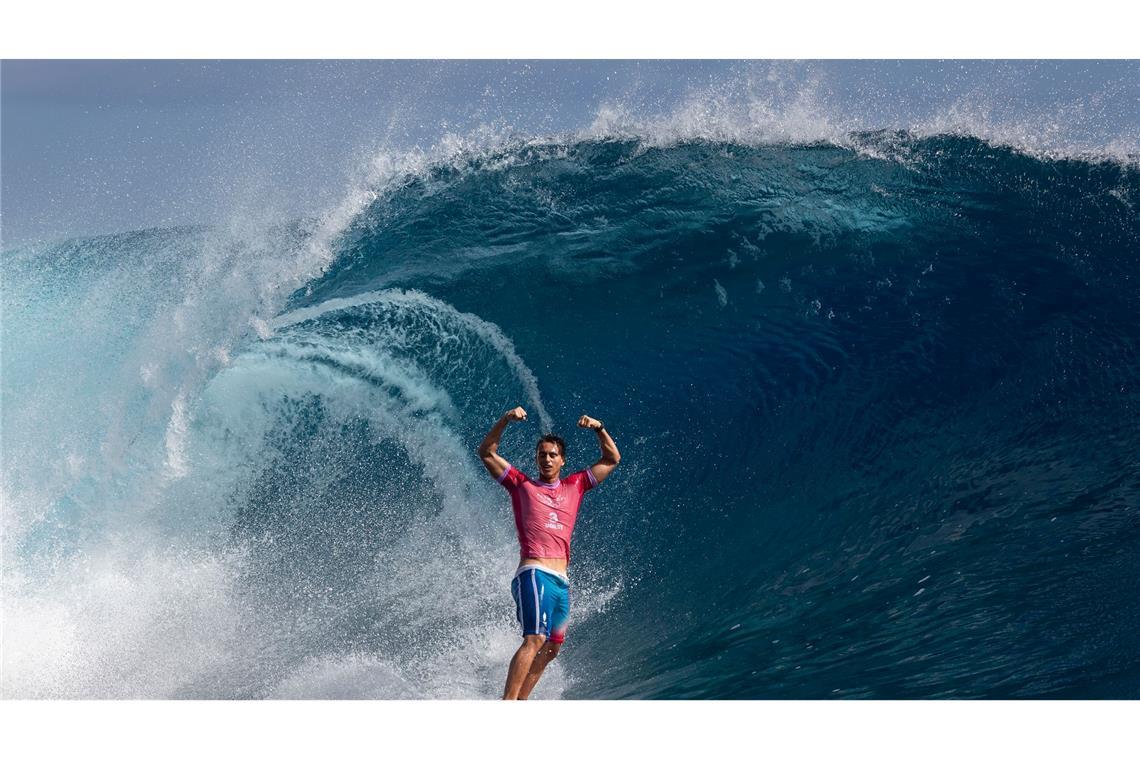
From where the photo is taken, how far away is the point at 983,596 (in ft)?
16.6

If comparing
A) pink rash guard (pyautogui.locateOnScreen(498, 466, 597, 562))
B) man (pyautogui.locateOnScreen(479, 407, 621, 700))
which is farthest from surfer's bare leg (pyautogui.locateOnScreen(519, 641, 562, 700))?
pink rash guard (pyautogui.locateOnScreen(498, 466, 597, 562))

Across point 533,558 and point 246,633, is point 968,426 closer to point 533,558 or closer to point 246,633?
point 533,558

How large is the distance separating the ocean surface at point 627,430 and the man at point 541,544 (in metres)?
0.84

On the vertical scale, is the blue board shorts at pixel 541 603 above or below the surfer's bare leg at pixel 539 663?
above

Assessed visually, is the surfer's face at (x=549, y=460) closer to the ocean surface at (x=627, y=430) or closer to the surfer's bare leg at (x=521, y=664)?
the surfer's bare leg at (x=521, y=664)

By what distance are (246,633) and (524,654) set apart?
256cm

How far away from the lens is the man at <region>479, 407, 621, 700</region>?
4164 millimetres

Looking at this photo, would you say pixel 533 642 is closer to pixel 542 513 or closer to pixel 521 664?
pixel 521 664

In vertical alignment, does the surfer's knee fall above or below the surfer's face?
below

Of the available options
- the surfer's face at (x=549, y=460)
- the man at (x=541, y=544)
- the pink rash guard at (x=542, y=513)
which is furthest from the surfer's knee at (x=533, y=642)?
the surfer's face at (x=549, y=460)

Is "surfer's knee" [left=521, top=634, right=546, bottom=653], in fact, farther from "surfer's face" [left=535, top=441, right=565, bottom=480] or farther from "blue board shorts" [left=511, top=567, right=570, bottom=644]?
"surfer's face" [left=535, top=441, right=565, bottom=480]

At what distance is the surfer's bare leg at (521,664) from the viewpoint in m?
4.05

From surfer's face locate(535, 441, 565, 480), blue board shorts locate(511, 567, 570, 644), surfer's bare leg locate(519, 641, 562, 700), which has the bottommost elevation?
surfer's bare leg locate(519, 641, 562, 700)

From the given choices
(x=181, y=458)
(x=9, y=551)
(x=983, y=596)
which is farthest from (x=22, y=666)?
(x=983, y=596)
